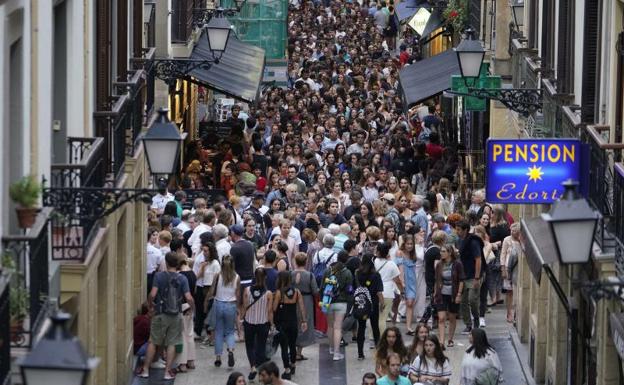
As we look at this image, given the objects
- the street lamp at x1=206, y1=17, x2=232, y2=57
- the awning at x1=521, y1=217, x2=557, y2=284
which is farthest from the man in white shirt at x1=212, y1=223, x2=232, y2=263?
the street lamp at x1=206, y1=17, x2=232, y2=57

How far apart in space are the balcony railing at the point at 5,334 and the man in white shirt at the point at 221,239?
1163cm

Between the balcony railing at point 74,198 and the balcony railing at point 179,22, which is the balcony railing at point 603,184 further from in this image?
the balcony railing at point 179,22

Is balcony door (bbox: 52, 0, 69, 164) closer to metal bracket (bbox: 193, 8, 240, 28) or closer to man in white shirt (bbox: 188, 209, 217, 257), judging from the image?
man in white shirt (bbox: 188, 209, 217, 257)

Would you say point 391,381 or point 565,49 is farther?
point 565,49

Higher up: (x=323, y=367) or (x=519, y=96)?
(x=519, y=96)

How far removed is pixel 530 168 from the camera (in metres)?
20.6

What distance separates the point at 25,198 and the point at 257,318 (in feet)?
29.0

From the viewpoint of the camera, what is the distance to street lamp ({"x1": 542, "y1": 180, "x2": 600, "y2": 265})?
14.0 metres

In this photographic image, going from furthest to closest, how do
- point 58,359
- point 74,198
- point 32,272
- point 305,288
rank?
point 305,288 → point 74,198 → point 32,272 → point 58,359

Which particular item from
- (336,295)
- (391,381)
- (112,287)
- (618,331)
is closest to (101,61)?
(112,287)

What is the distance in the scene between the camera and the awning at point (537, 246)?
66.5 ft

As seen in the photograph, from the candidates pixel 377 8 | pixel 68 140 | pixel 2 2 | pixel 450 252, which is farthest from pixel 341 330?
pixel 377 8

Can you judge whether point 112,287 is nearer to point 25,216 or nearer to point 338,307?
point 338,307

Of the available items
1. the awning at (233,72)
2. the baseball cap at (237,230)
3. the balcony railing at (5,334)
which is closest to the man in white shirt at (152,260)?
the baseball cap at (237,230)
